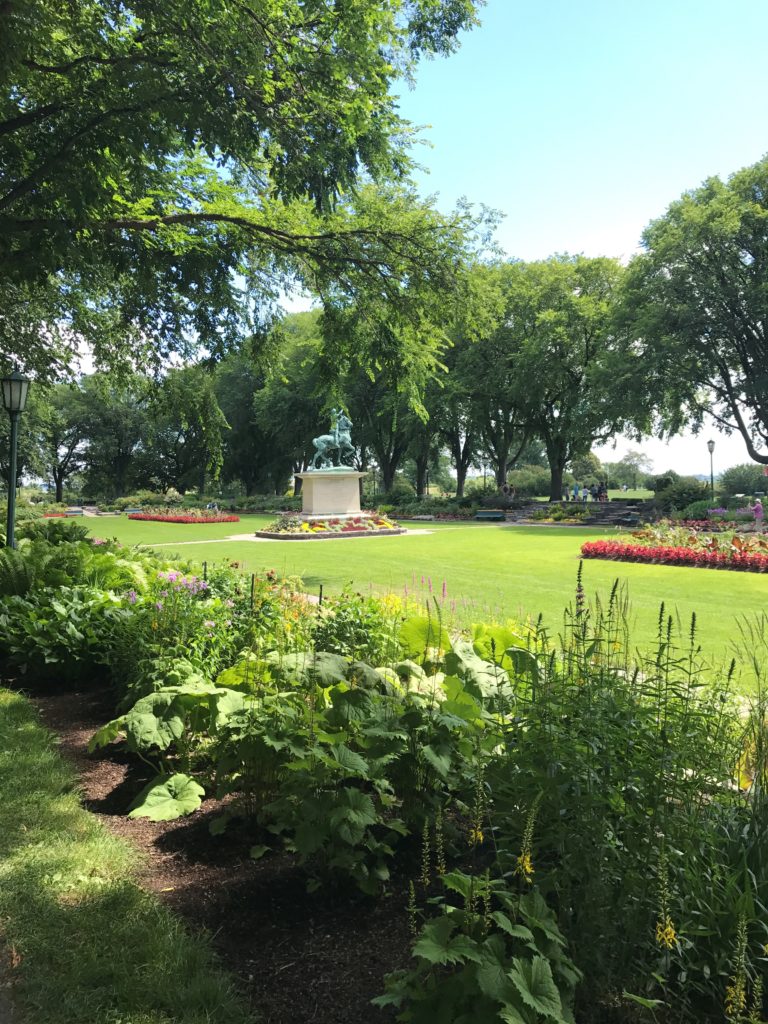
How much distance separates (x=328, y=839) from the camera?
2.62 meters

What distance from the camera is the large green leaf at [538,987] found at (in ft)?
5.14

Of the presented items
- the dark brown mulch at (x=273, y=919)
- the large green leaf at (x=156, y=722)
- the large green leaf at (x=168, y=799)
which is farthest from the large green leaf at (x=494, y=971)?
the large green leaf at (x=156, y=722)

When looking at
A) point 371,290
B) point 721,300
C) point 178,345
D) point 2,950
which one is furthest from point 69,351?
point 721,300

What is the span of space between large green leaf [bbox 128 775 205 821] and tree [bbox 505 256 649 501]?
31186 millimetres

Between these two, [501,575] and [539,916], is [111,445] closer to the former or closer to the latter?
[501,575]

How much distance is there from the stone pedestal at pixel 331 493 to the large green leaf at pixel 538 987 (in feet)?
85.1

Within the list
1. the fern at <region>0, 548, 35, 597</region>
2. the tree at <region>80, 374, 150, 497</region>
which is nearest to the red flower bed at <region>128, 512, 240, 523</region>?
the tree at <region>80, 374, 150, 497</region>

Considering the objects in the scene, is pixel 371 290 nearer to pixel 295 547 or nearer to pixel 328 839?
pixel 328 839

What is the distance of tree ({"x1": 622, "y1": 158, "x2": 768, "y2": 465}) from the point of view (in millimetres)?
28219

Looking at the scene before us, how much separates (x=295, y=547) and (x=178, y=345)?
34.9 feet

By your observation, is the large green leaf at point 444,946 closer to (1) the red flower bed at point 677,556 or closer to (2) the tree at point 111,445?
(1) the red flower bed at point 677,556

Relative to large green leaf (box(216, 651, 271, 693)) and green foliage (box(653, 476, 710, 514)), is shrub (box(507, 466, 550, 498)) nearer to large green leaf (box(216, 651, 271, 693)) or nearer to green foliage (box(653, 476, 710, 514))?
green foliage (box(653, 476, 710, 514))

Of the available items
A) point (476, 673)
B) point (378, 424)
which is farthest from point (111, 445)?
point (476, 673)

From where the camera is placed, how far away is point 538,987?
1649 mm
